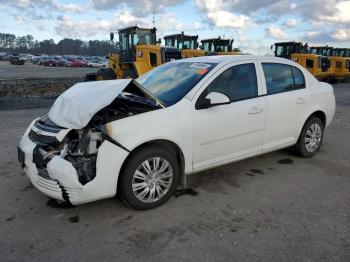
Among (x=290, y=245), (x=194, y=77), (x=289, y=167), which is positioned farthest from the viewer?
(x=289, y=167)

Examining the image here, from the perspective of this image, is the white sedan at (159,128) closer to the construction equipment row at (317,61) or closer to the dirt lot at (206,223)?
the dirt lot at (206,223)

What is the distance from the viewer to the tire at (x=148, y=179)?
12.0 feet

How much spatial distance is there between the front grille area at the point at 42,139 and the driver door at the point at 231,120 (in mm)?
1567

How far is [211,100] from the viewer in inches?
163

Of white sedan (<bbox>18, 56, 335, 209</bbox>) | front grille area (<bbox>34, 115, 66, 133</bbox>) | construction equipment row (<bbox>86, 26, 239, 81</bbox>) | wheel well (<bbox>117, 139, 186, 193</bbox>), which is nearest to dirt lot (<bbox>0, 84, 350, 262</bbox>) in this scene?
white sedan (<bbox>18, 56, 335, 209</bbox>)

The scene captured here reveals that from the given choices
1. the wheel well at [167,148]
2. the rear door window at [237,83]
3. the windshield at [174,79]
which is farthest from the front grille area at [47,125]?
the rear door window at [237,83]

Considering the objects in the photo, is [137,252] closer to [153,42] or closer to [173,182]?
[173,182]

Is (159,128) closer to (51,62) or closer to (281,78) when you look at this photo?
(281,78)

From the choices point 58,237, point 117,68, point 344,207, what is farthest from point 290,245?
point 117,68

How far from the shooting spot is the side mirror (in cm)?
413

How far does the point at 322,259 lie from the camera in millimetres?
2971

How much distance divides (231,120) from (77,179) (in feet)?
6.65

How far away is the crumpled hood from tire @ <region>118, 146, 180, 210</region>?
2.11ft

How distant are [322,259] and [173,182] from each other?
1.71 m
